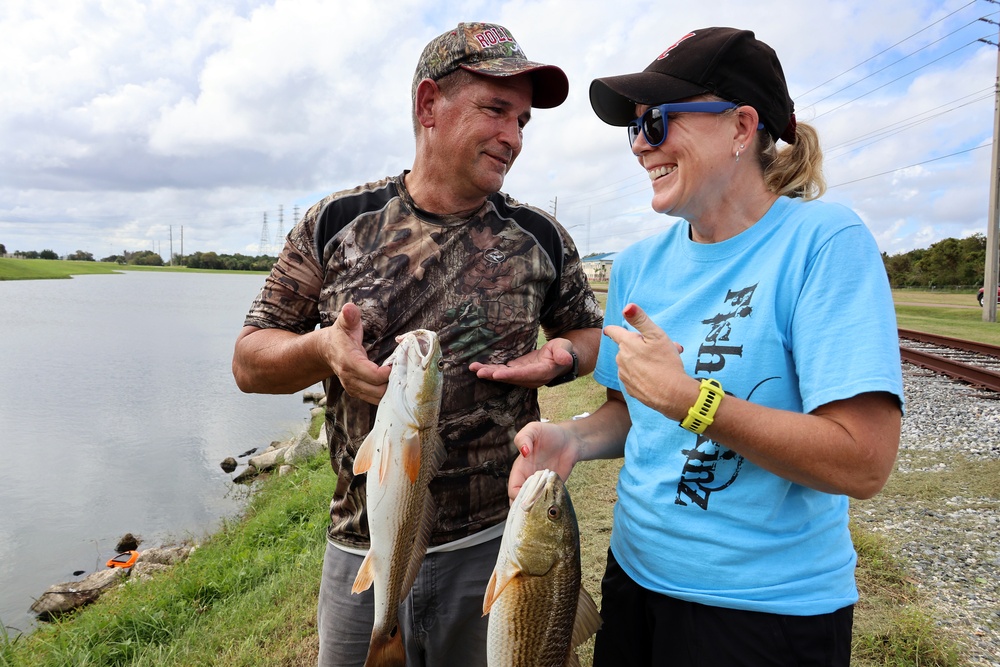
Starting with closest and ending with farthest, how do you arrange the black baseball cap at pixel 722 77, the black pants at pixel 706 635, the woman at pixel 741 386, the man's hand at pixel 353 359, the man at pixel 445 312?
the woman at pixel 741 386, the black pants at pixel 706 635, the black baseball cap at pixel 722 77, the man's hand at pixel 353 359, the man at pixel 445 312

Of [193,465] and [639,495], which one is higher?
[639,495]

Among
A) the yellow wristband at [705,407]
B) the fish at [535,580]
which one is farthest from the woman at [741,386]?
the fish at [535,580]

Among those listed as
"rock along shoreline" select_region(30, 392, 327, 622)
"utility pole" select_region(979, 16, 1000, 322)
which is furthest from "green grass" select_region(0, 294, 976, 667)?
"utility pole" select_region(979, 16, 1000, 322)

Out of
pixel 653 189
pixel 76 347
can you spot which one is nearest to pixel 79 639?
pixel 653 189

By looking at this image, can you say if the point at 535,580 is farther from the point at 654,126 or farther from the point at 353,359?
the point at 654,126

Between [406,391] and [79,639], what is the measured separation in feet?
20.4

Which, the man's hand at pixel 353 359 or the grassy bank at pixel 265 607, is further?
the grassy bank at pixel 265 607

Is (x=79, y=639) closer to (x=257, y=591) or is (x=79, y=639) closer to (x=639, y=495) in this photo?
(x=257, y=591)

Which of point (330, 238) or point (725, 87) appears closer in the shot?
point (725, 87)

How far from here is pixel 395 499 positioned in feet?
8.30

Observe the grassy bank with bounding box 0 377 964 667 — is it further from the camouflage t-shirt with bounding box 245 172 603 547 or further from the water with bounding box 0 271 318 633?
the water with bounding box 0 271 318 633

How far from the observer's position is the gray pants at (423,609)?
2.86m

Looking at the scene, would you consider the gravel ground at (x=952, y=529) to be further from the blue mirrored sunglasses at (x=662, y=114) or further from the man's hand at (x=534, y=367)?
the blue mirrored sunglasses at (x=662, y=114)

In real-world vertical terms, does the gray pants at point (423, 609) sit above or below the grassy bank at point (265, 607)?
above
